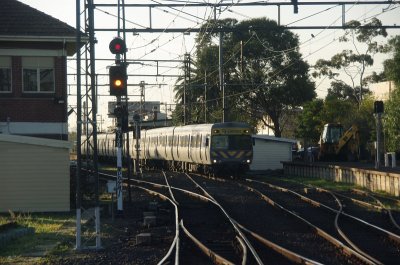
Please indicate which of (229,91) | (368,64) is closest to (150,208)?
(229,91)

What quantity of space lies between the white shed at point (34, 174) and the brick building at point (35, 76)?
4.39m

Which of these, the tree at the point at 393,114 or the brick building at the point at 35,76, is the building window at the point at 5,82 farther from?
the tree at the point at 393,114

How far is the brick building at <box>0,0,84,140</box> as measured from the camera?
2656 cm

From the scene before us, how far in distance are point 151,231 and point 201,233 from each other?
142 cm

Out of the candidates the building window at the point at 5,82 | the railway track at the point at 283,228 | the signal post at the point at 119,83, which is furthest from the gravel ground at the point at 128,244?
the building window at the point at 5,82

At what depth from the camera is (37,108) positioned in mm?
27109

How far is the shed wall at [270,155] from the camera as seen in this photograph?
165ft

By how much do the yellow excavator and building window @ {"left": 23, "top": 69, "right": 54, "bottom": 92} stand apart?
109ft

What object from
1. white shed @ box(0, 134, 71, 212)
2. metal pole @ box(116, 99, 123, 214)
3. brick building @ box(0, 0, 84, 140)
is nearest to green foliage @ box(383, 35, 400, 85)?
brick building @ box(0, 0, 84, 140)

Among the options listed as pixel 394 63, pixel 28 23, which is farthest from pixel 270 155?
pixel 28 23

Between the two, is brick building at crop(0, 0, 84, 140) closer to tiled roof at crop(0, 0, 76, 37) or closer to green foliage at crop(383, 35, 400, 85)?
tiled roof at crop(0, 0, 76, 37)

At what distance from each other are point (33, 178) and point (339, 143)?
3689cm

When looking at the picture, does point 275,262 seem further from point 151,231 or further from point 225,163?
A: point 225,163

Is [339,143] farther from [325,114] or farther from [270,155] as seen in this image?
[325,114]
